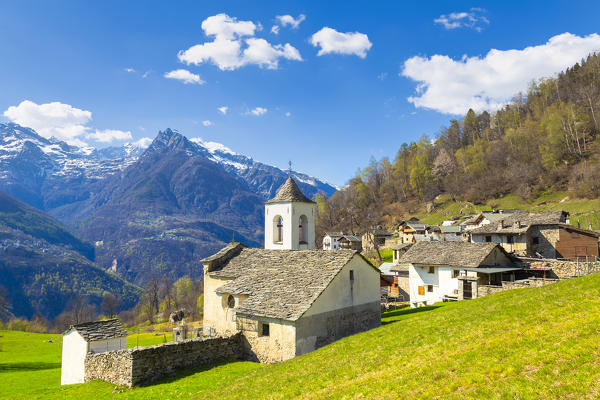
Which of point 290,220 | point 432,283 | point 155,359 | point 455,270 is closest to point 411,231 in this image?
point 432,283

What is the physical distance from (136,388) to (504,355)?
16357 millimetres

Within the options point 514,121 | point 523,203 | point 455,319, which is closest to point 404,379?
point 455,319

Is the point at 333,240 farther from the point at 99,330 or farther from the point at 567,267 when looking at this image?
the point at 99,330

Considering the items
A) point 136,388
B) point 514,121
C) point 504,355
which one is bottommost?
point 136,388

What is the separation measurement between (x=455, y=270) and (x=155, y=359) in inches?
1314

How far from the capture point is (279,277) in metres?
23.5

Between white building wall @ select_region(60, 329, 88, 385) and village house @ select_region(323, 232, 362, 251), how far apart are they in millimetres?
79554

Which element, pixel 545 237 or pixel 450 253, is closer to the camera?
pixel 450 253

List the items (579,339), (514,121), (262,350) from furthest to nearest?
(514,121), (262,350), (579,339)

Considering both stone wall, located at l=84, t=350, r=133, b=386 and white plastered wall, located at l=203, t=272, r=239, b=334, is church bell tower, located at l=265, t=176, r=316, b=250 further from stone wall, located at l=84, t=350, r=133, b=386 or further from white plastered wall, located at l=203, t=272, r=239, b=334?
stone wall, located at l=84, t=350, r=133, b=386

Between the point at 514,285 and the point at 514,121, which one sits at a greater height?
the point at 514,121

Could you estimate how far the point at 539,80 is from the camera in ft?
447

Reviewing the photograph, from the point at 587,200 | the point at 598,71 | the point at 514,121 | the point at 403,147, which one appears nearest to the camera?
the point at 587,200

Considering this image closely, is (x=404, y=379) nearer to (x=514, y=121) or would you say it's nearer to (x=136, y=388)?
(x=136, y=388)
